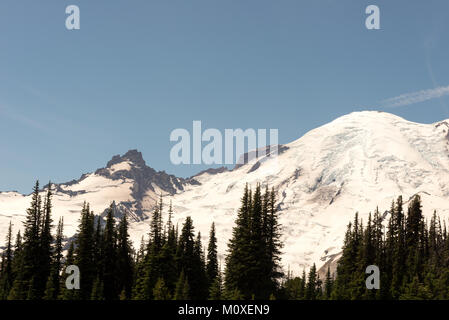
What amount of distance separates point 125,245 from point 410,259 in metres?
51.6

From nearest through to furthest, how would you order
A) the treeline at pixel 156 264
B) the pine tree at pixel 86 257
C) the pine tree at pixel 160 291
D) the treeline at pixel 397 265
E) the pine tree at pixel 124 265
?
the treeline at pixel 156 264 < the pine tree at pixel 160 291 < the pine tree at pixel 86 257 < the treeline at pixel 397 265 < the pine tree at pixel 124 265

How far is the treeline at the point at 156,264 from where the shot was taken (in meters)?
68.5

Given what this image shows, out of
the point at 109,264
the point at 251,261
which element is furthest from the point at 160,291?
the point at 109,264

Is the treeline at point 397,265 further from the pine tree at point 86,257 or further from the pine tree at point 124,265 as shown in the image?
the pine tree at point 86,257

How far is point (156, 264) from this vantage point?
82062 mm

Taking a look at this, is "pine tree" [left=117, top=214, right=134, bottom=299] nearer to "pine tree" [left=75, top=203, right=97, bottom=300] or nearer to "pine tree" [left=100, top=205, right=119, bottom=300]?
"pine tree" [left=100, top=205, right=119, bottom=300]

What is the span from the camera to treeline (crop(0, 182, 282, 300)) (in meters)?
68.5

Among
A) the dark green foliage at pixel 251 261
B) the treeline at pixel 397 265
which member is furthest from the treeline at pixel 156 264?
the treeline at pixel 397 265

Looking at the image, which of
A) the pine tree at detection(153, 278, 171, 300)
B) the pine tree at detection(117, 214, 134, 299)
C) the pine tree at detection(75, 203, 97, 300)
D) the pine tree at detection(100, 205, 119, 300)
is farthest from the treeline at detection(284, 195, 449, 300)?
the pine tree at detection(75, 203, 97, 300)

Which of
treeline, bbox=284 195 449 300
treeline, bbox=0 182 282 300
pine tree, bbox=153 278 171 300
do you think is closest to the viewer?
treeline, bbox=0 182 282 300

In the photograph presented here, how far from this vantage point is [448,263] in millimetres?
100000

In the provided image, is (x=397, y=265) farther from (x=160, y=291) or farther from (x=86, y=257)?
(x=86, y=257)
